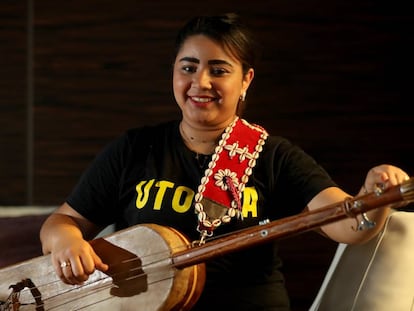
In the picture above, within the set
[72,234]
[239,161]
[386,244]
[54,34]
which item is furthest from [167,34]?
[386,244]

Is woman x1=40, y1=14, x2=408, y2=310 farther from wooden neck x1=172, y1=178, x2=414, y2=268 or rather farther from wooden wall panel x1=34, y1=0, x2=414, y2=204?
wooden wall panel x1=34, y1=0, x2=414, y2=204

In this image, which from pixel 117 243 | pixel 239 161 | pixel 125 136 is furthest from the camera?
pixel 125 136

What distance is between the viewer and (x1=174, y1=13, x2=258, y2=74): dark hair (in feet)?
5.48

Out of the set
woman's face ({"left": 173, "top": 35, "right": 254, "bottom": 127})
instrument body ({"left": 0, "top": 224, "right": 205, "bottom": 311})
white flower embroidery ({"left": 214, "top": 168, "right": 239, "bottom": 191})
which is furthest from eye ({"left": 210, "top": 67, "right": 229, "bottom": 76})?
instrument body ({"left": 0, "top": 224, "right": 205, "bottom": 311})

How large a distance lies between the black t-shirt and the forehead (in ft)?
0.71

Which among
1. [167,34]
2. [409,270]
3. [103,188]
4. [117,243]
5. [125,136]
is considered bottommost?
[409,270]

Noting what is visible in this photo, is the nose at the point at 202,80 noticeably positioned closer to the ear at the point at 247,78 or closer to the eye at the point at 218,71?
the eye at the point at 218,71

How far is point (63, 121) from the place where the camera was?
7.59ft

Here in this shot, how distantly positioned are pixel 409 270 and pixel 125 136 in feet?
2.58

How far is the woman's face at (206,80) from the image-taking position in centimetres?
166

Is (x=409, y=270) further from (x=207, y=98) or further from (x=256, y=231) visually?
(x=207, y=98)

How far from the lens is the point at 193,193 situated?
1.64 m

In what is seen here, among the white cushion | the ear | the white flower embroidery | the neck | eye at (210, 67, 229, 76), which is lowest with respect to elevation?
the white cushion

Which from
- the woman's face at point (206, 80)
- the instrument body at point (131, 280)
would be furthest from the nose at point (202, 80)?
the instrument body at point (131, 280)
